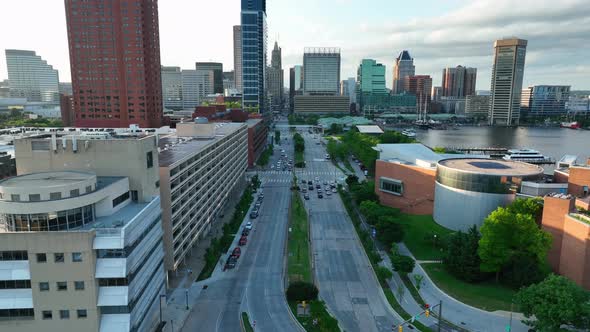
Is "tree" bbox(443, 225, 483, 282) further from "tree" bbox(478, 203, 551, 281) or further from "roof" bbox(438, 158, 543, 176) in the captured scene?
"roof" bbox(438, 158, 543, 176)

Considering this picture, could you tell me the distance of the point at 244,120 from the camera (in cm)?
14738

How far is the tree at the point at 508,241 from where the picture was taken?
47.6 m

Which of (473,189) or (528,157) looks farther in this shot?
(528,157)

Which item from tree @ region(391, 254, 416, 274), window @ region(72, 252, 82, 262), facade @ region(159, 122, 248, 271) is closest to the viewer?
window @ region(72, 252, 82, 262)

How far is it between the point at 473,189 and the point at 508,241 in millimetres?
15685

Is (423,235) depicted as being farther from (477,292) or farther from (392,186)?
(392,186)

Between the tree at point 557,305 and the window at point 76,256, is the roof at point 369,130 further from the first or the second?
the window at point 76,256

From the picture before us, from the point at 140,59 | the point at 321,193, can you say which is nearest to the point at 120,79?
the point at 140,59

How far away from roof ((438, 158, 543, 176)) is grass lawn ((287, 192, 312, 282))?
28596mm

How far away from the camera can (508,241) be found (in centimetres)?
4941

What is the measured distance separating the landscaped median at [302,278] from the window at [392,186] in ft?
59.2

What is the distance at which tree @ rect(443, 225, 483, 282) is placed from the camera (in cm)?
4941

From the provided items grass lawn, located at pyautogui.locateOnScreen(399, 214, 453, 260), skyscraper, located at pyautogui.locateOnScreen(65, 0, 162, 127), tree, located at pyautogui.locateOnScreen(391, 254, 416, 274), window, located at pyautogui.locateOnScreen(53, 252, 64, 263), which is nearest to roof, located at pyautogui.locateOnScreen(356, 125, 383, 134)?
skyscraper, located at pyautogui.locateOnScreen(65, 0, 162, 127)

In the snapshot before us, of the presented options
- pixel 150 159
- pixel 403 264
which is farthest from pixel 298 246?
pixel 150 159
